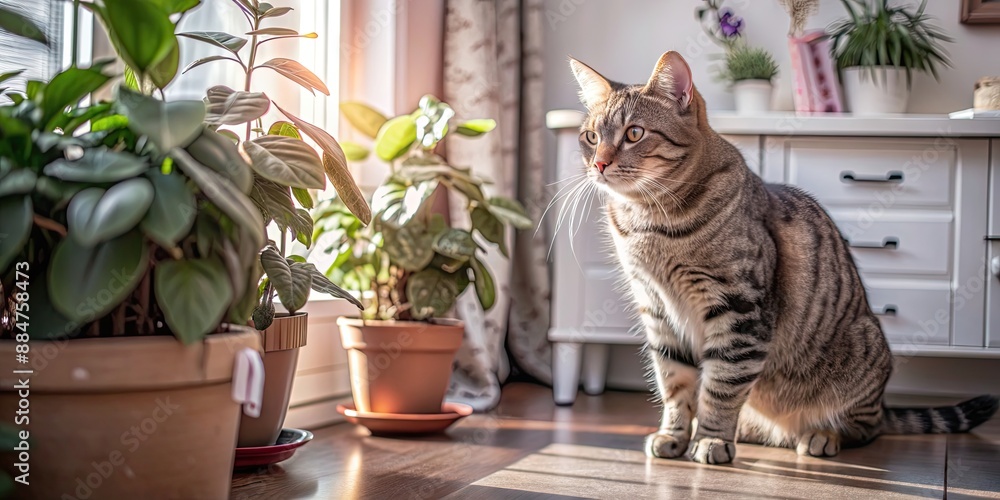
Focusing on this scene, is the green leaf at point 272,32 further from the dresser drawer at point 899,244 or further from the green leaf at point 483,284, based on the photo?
the dresser drawer at point 899,244

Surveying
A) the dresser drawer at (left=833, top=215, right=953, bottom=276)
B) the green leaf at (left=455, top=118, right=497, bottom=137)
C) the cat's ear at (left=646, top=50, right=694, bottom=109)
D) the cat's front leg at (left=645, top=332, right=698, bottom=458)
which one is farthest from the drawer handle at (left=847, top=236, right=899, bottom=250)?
the green leaf at (left=455, top=118, right=497, bottom=137)

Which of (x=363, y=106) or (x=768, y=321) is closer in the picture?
(x=768, y=321)

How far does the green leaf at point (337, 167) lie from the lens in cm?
137

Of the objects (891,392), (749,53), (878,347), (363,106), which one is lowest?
(891,392)

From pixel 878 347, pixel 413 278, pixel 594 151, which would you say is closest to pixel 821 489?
pixel 878 347

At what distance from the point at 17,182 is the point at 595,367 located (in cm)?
209

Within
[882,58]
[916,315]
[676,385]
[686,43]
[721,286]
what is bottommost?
[676,385]

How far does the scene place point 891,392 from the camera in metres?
2.74

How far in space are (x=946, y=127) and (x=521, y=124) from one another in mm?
1269

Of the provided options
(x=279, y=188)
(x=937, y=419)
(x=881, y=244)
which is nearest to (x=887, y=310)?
(x=881, y=244)

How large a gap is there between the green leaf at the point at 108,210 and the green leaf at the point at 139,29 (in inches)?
6.5

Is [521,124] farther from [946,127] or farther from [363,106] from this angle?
[946,127]

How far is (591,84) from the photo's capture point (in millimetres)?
1832

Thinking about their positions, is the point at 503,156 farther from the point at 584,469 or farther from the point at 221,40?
the point at 221,40
